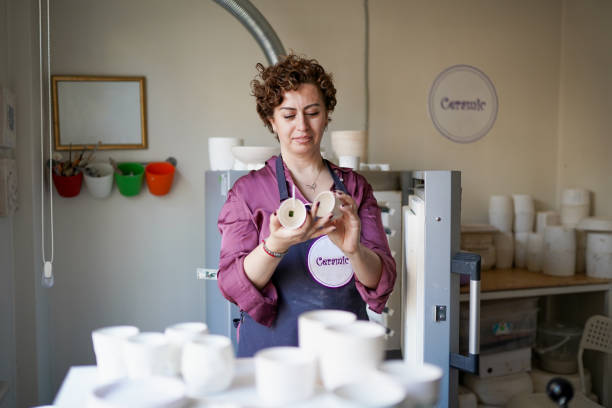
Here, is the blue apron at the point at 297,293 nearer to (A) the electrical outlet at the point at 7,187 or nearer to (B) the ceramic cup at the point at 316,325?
(B) the ceramic cup at the point at 316,325

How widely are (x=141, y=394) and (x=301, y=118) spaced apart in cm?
105

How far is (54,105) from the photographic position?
3201 mm

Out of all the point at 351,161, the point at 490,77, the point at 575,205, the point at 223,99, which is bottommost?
the point at 575,205

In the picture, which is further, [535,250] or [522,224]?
[522,224]

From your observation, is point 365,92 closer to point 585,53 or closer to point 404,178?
point 404,178

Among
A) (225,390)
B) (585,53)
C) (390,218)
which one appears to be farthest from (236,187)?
(585,53)

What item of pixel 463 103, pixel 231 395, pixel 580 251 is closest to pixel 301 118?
pixel 231 395

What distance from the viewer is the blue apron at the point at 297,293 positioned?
1738 mm

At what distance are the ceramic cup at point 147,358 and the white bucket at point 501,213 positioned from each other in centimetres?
320

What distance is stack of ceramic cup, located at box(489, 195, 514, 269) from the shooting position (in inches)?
146

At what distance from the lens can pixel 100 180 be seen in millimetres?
A: 3166

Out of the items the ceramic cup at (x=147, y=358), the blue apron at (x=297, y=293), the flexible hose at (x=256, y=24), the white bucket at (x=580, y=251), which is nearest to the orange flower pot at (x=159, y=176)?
the flexible hose at (x=256, y=24)

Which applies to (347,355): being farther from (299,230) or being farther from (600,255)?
(600,255)

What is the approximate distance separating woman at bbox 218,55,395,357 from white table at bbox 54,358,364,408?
540 millimetres
